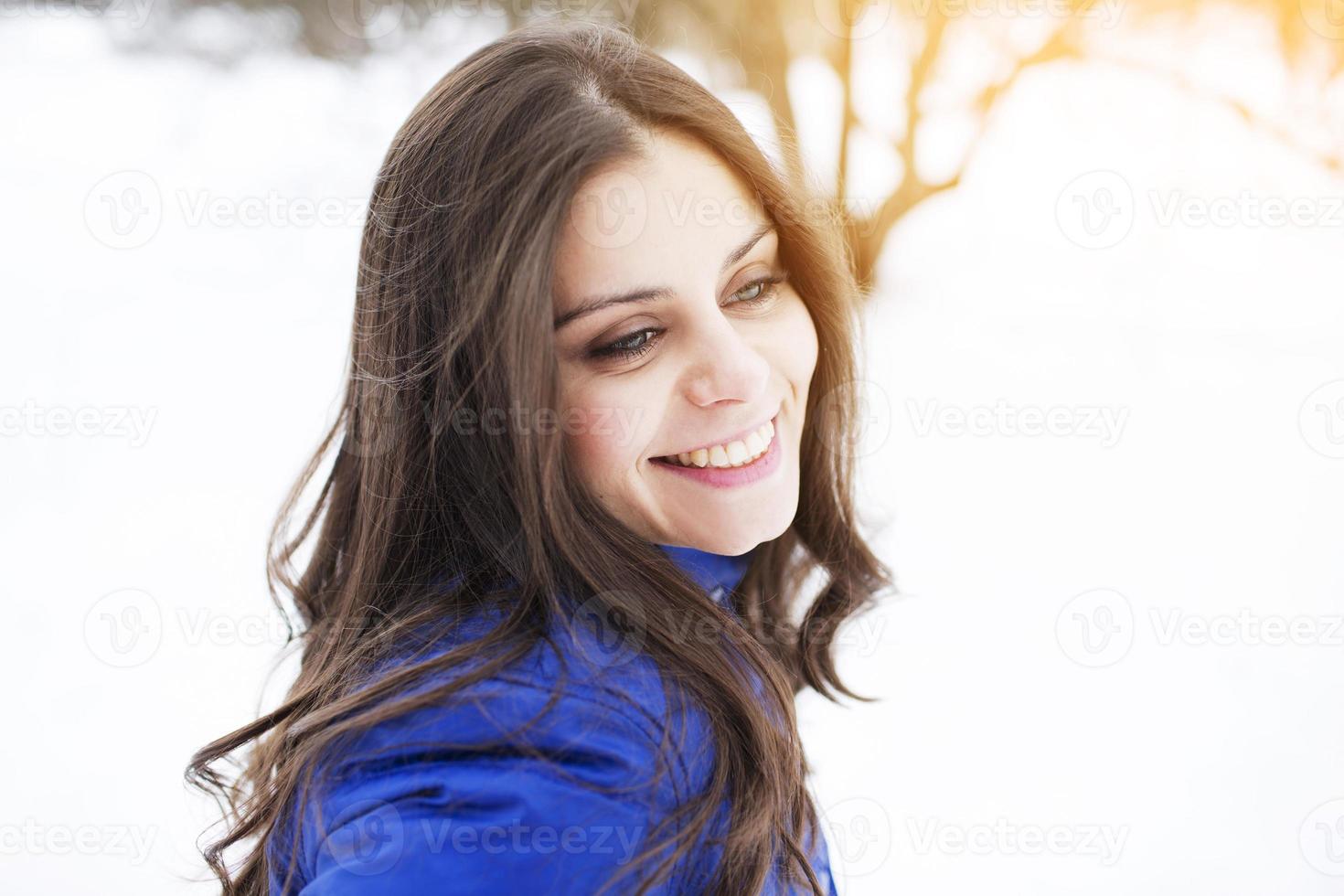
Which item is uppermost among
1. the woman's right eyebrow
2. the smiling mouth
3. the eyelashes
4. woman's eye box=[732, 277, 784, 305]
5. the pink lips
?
woman's eye box=[732, 277, 784, 305]

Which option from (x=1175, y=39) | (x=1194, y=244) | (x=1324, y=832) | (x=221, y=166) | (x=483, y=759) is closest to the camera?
(x=483, y=759)

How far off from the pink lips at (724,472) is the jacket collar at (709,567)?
0.10 metres

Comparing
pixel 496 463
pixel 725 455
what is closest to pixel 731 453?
pixel 725 455

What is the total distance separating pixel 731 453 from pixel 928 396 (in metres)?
2.46

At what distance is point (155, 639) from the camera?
2.48 meters

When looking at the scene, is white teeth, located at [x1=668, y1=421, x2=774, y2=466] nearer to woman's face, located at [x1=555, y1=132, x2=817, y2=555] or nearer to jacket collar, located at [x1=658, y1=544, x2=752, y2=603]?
woman's face, located at [x1=555, y1=132, x2=817, y2=555]

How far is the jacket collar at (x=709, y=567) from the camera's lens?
111cm

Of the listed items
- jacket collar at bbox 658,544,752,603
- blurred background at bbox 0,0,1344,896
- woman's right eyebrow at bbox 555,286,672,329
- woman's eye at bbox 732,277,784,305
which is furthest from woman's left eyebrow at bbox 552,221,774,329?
blurred background at bbox 0,0,1344,896

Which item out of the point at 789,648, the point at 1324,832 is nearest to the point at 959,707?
the point at 1324,832

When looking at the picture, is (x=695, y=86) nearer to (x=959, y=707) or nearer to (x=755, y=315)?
(x=755, y=315)

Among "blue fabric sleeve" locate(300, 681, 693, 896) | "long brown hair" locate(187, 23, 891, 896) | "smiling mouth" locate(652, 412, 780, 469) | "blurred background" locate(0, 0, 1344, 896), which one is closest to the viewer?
"blue fabric sleeve" locate(300, 681, 693, 896)

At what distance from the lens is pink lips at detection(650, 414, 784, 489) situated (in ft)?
3.43

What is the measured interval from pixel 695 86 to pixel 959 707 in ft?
6.40

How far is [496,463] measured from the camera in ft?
Result: 3.18
